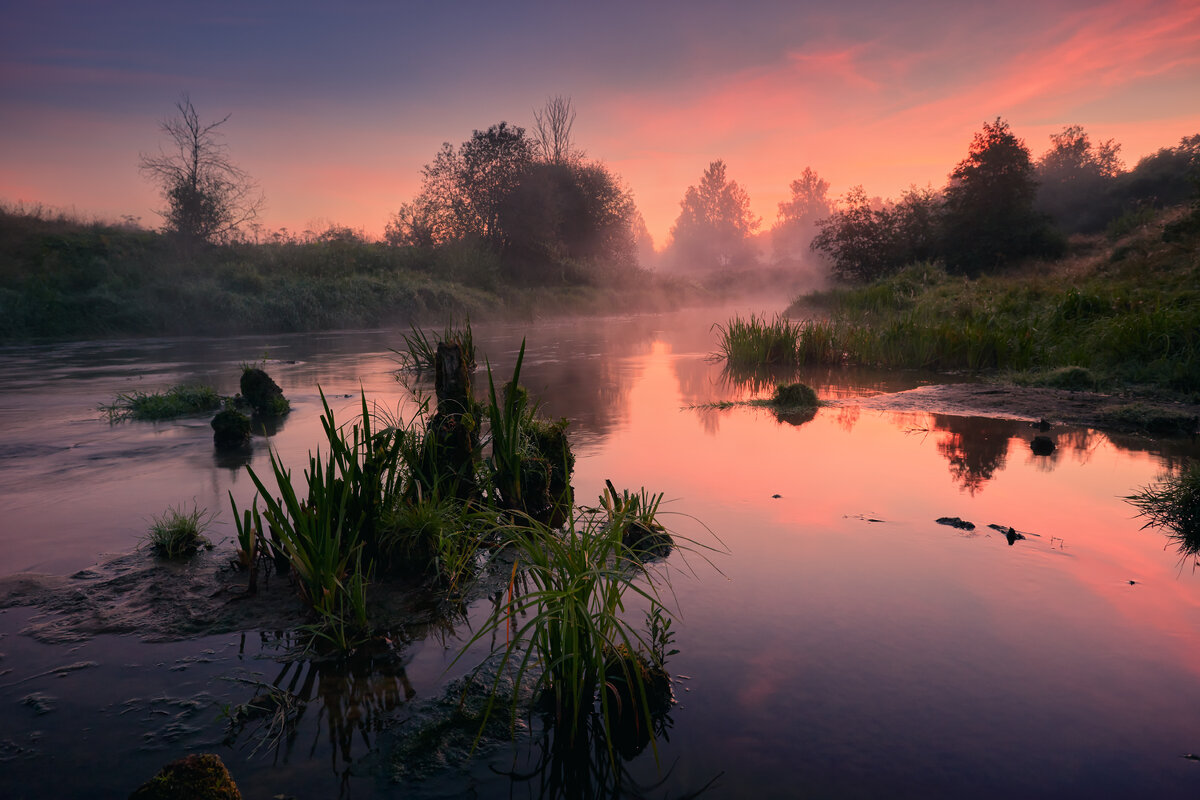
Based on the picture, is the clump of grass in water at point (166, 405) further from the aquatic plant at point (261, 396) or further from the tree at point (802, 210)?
the tree at point (802, 210)

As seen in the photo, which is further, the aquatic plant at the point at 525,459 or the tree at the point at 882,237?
the tree at the point at 882,237

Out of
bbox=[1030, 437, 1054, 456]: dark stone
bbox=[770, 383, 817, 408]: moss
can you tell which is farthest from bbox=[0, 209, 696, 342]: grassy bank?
bbox=[1030, 437, 1054, 456]: dark stone

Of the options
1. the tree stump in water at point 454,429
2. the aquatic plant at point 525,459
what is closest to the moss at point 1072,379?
the aquatic plant at point 525,459

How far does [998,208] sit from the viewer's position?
29.3m

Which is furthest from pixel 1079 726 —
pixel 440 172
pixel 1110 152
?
pixel 1110 152

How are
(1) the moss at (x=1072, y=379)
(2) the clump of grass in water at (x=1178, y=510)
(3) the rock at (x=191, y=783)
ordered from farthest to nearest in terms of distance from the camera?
1. (1) the moss at (x=1072, y=379)
2. (2) the clump of grass in water at (x=1178, y=510)
3. (3) the rock at (x=191, y=783)

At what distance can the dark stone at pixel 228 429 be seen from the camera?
843 centimetres

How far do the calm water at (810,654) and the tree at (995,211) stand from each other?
24651 millimetres

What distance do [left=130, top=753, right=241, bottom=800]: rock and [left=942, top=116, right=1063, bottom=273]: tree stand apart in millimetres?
32426

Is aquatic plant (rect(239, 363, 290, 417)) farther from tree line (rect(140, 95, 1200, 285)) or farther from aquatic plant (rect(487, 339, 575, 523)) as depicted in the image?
tree line (rect(140, 95, 1200, 285))

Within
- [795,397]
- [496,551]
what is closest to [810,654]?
[496,551]

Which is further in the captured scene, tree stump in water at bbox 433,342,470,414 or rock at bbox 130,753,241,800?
tree stump in water at bbox 433,342,470,414

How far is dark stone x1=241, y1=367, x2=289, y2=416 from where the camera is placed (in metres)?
10.7

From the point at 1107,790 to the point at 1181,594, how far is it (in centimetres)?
233
